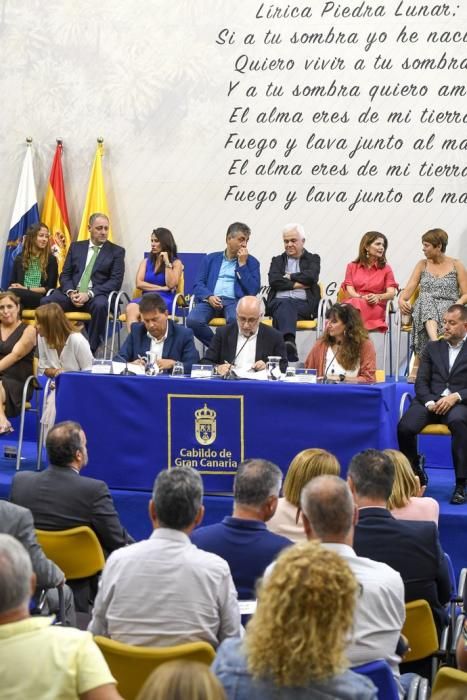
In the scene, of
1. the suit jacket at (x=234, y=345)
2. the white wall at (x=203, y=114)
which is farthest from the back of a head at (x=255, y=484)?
the white wall at (x=203, y=114)

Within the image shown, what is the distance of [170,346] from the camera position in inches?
264

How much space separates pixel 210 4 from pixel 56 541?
20.7ft

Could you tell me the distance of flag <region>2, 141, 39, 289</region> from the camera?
31.1 feet

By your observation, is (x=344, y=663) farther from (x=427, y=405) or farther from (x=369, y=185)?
(x=369, y=185)

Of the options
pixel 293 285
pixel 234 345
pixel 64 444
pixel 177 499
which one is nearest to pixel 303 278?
pixel 293 285

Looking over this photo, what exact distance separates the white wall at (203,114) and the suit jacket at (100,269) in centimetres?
60

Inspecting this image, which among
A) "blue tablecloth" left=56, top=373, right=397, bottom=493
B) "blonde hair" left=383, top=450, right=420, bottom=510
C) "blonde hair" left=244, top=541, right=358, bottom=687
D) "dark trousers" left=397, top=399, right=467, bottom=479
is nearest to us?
"blonde hair" left=244, top=541, right=358, bottom=687

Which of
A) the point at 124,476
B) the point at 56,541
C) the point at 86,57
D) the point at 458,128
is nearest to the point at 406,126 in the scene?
the point at 458,128

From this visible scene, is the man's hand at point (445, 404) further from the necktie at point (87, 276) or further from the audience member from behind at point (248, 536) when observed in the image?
the necktie at point (87, 276)

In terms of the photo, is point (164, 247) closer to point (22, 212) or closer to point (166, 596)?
point (22, 212)

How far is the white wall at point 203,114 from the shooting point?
891 cm

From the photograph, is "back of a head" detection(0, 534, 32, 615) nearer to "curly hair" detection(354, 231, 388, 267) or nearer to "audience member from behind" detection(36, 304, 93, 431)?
"audience member from behind" detection(36, 304, 93, 431)

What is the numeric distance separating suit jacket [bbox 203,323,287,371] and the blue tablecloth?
2.58ft

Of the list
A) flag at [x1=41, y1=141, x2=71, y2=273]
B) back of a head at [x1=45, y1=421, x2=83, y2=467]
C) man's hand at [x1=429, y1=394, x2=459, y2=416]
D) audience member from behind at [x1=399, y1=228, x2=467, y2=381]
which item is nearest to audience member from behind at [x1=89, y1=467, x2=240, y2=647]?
back of a head at [x1=45, y1=421, x2=83, y2=467]
